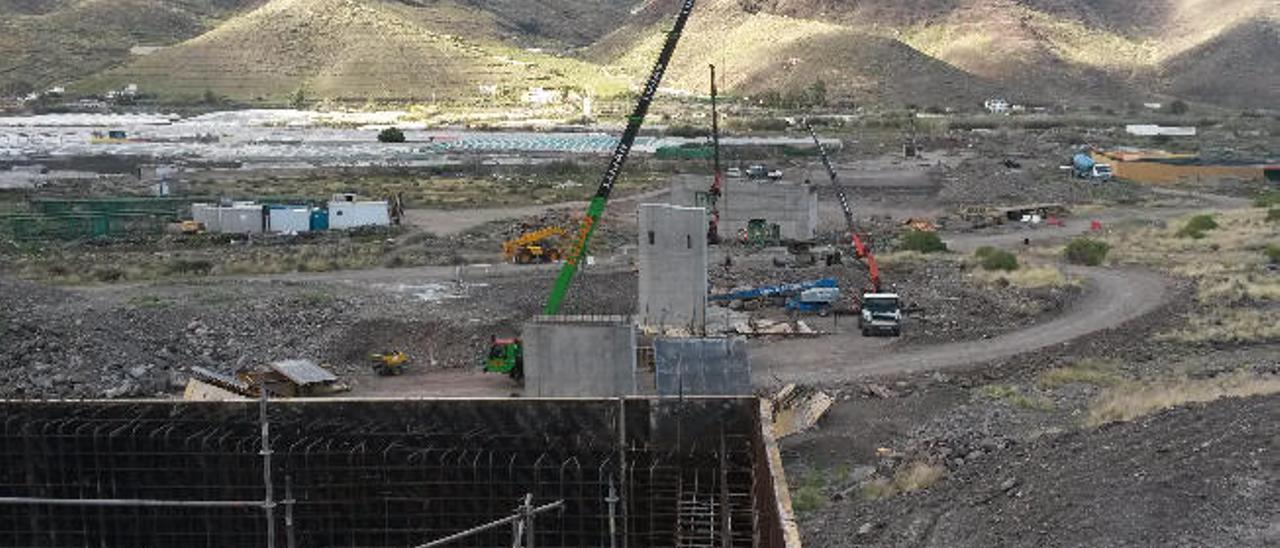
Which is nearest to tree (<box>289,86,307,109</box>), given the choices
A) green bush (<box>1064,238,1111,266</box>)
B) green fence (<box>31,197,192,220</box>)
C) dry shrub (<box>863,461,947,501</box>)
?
green fence (<box>31,197,192,220</box>)

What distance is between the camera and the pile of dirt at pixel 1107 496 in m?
14.6

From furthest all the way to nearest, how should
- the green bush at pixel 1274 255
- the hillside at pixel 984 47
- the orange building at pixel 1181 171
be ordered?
the hillside at pixel 984 47 → the orange building at pixel 1181 171 → the green bush at pixel 1274 255

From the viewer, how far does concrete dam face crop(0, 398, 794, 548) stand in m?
10.9

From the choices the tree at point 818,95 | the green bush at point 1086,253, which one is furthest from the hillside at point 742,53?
the green bush at point 1086,253

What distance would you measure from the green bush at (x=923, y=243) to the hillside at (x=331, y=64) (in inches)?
3378

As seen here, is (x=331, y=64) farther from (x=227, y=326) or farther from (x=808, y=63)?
(x=227, y=326)

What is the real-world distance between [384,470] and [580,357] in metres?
10.1

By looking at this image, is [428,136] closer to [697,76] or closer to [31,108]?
[31,108]

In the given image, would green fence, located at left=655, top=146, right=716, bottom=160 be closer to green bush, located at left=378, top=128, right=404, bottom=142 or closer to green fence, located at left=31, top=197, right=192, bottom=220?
green bush, located at left=378, top=128, right=404, bottom=142

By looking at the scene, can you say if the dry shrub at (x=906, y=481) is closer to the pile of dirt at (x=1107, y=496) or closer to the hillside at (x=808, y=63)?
the pile of dirt at (x=1107, y=496)

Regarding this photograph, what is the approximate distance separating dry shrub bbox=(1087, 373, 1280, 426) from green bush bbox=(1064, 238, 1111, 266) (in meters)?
14.8

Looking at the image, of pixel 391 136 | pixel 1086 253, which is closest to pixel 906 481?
A: pixel 1086 253

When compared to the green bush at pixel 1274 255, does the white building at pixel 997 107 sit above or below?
above

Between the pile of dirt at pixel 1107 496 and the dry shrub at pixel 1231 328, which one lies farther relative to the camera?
the dry shrub at pixel 1231 328
